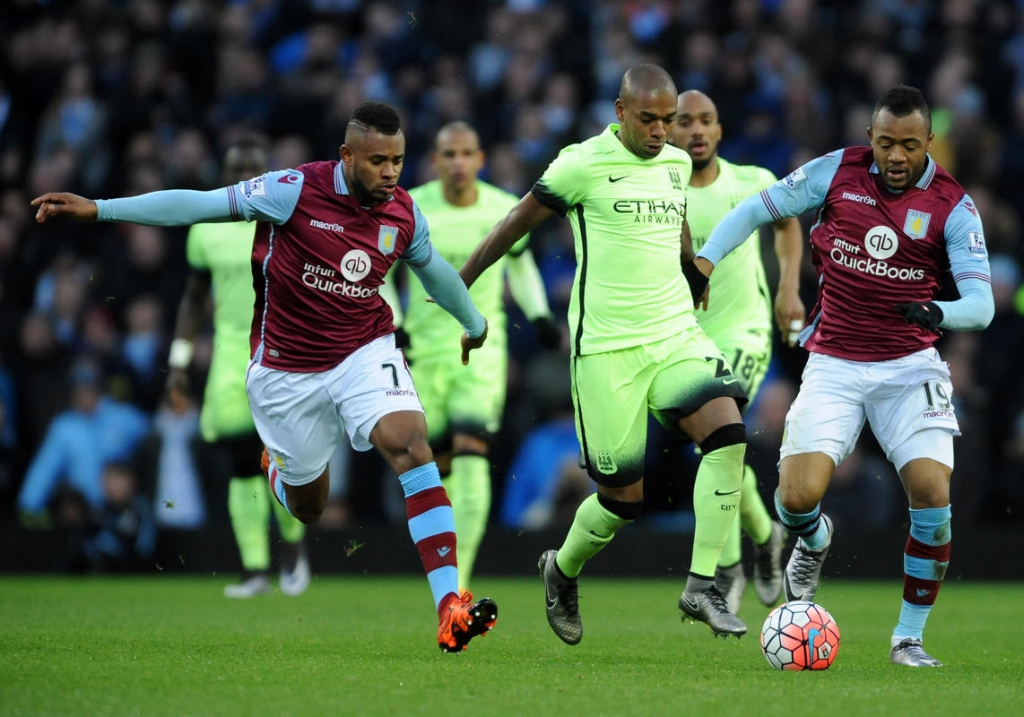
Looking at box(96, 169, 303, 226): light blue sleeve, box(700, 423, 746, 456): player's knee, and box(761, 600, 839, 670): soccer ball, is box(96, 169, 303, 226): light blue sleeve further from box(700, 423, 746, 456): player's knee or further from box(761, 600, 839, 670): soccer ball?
box(761, 600, 839, 670): soccer ball

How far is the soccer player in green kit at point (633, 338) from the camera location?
757cm

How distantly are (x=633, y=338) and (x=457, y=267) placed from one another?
305 centimetres

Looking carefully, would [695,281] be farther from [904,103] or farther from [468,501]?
[468,501]

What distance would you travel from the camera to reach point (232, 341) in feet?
35.7

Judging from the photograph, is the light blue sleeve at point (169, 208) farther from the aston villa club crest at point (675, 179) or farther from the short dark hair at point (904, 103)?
the short dark hair at point (904, 103)

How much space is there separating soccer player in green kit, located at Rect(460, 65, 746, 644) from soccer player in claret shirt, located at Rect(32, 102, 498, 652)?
2.00ft

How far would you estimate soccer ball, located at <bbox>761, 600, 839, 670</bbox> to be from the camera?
6.72 metres

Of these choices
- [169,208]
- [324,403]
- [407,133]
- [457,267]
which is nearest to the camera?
[169,208]

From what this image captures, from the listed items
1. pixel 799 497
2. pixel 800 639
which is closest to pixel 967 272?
pixel 799 497

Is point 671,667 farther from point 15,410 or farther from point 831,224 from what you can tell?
point 15,410

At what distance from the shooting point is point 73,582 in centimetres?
1238

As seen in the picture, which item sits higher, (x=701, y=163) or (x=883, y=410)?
(x=701, y=163)

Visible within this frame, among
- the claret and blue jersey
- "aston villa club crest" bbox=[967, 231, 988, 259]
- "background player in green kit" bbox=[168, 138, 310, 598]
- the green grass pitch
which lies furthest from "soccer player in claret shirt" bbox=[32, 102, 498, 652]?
"background player in green kit" bbox=[168, 138, 310, 598]

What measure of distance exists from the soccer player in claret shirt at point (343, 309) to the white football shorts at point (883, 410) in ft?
5.46
